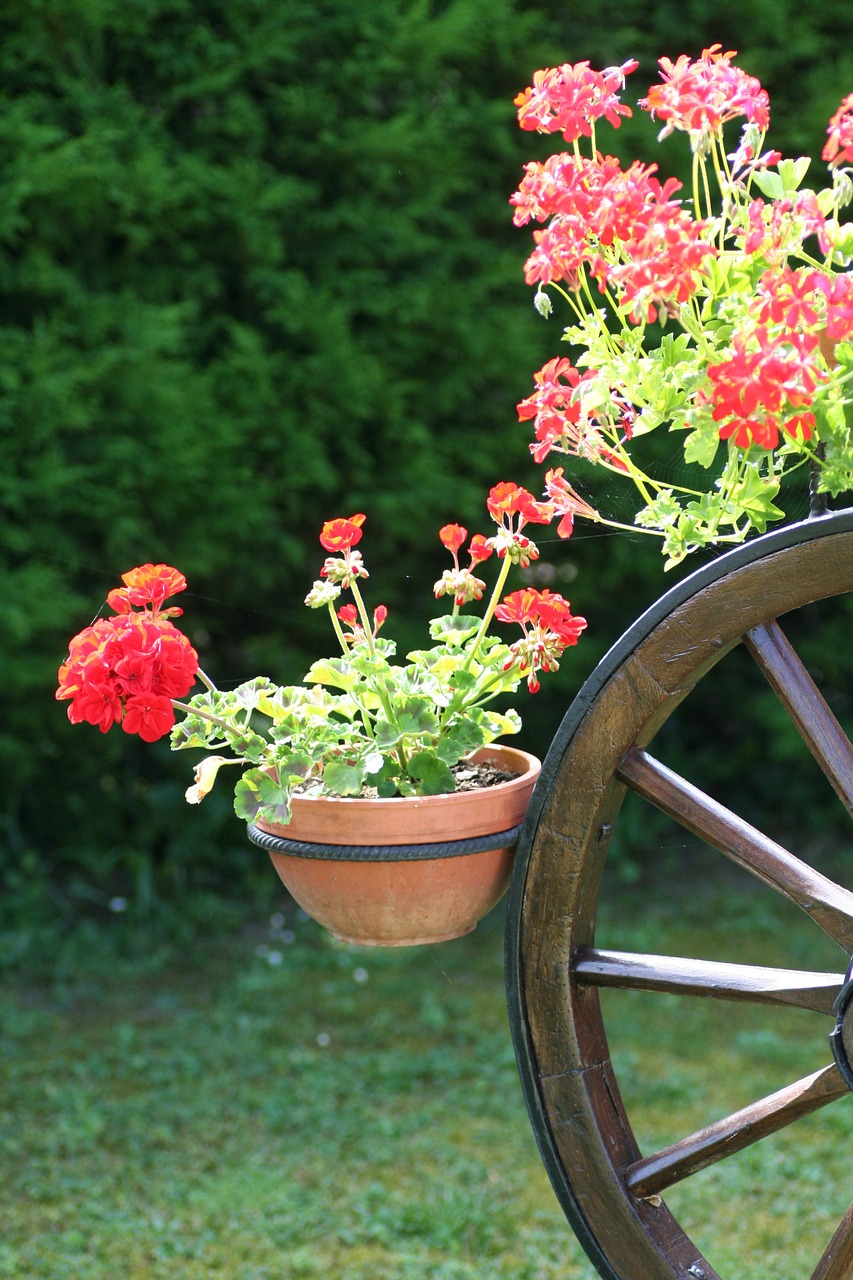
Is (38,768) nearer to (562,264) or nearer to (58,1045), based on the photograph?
(58,1045)

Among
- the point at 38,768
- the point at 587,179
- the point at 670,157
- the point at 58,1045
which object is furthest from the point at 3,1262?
the point at 670,157

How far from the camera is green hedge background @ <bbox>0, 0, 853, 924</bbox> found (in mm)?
3418

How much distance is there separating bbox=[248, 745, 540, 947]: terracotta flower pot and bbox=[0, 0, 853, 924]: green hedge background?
2060mm

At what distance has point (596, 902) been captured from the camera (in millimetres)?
1365

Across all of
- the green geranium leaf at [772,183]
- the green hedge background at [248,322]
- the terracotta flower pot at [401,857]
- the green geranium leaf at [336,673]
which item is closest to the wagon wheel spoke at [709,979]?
the terracotta flower pot at [401,857]

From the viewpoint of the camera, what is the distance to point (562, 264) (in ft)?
4.51

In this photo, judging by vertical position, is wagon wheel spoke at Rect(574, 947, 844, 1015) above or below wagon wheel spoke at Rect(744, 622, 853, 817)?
below

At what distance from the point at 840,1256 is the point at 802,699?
57 centimetres

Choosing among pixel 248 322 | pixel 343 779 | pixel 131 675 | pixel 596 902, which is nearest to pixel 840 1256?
pixel 596 902

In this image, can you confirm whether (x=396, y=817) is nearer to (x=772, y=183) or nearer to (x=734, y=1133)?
(x=734, y=1133)

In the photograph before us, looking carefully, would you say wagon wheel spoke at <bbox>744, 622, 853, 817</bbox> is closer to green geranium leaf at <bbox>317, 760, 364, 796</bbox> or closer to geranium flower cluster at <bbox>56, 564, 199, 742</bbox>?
green geranium leaf at <bbox>317, 760, 364, 796</bbox>

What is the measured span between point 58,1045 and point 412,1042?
92cm

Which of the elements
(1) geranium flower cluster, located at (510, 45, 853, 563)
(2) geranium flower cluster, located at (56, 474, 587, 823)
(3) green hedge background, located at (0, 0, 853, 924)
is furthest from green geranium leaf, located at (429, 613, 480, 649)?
(3) green hedge background, located at (0, 0, 853, 924)

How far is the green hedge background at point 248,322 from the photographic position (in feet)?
11.2
